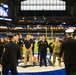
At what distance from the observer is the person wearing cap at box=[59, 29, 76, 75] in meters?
7.22

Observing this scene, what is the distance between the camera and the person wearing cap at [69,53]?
7219mm

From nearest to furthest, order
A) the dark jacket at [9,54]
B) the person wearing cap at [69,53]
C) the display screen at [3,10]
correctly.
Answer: the person wearing cap at [69,53] < the dark jacket at [9,54] < the display screen at [3,10]

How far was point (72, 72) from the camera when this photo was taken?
7.20 meters

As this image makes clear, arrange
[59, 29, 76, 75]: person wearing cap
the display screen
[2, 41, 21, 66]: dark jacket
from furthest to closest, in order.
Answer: the display screen, [2, 41, 21, 66]: dark jacket, [59, 29, 76, 75]: person wearing cap

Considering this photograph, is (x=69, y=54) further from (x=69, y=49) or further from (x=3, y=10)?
(x=3, y=10)

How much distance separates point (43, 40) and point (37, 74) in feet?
11.1

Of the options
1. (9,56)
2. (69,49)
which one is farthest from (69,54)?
(9,56)

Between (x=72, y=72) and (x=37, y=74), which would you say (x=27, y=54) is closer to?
(x=37, y=74)

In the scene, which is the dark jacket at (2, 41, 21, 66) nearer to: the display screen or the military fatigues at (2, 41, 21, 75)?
the military fatigues at (2, 41, 21, 75)

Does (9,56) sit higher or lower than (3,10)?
higher

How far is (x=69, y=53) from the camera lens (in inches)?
288

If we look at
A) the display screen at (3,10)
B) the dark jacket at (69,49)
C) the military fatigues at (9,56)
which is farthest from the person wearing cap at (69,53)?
the display screen at (3,10)

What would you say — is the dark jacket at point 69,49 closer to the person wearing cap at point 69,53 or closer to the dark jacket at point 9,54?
the person wearing cap at point 69,53

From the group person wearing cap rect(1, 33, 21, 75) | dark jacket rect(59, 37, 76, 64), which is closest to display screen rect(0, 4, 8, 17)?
person wearing cap rect(1, 33, 21, 75)
